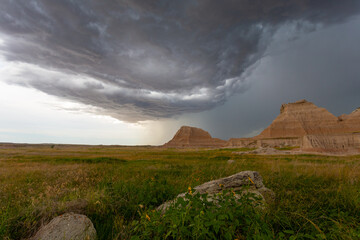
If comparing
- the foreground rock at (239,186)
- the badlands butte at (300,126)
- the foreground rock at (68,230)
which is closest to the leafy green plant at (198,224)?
the foreground rock at (68,230)

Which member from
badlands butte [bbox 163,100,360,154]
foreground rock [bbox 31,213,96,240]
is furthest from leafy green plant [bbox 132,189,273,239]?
badlands butte [bbox 163,100,360,154]

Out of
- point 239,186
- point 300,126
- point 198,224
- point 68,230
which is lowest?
point 68,230

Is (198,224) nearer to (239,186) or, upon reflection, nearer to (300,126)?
(239,186)

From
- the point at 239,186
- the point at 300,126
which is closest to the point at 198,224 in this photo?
the point at 239,186

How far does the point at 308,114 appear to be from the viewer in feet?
382

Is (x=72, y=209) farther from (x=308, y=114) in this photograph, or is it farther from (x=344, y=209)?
(x=308, y=114)

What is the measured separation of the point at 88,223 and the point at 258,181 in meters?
4.75

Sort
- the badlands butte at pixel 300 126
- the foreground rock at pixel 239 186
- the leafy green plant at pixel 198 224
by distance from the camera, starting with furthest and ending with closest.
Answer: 1. the badlands butte at pixel 300 126
2. the foreground rock at pixel 239 186
3. the leafy green plant at pixel 198 224

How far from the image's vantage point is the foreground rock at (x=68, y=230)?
2945 mm

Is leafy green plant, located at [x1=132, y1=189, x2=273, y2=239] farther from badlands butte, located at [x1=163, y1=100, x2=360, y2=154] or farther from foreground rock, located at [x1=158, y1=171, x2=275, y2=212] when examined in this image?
badlands butte, located at [x1=163, y1=100, x2=360, y2=154]

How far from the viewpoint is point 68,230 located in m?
3.03

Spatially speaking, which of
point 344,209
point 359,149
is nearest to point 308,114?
point 359,149

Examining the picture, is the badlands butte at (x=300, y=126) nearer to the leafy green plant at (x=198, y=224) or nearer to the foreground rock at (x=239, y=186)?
the foreground rock at (x=239, y=186)

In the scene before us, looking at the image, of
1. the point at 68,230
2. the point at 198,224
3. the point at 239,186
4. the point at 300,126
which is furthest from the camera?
the point at 300,126
